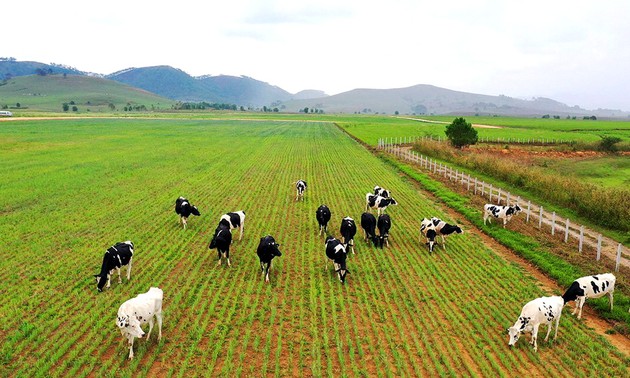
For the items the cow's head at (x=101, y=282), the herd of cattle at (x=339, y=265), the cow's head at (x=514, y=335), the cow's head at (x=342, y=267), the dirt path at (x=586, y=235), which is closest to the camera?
the herd of cattle at (x=339, y=265)

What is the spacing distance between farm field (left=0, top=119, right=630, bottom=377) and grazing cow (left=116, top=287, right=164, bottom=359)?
0.59 meters

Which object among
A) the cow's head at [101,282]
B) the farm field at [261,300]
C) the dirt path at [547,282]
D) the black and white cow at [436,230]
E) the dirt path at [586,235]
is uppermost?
the black and white cow at [436,230]

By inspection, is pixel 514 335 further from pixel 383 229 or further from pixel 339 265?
pixel 383 229

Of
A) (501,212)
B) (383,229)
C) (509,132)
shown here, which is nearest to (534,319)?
(383,229)

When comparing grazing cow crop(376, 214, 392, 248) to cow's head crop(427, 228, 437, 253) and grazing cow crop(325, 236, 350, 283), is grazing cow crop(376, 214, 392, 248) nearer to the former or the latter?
cow's head crop(427, 228, 437, 253)

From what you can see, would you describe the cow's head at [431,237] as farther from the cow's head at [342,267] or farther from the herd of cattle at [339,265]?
the cow's head at [342,267]

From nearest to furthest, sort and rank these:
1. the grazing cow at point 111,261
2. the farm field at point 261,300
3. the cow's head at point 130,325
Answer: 1. the cow's head at point 130,325
2. the farm field at point 261,300
3. the grazing cow at point 111,261

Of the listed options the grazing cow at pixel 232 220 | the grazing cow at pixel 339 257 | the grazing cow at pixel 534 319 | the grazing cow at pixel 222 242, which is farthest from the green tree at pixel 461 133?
the grazing cow at pixel 534 319

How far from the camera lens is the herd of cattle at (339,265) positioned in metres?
11.9

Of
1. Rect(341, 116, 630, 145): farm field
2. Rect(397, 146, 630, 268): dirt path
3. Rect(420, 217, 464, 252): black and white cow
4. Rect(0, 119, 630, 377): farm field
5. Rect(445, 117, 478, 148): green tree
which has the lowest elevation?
Rect(0, 119, 630, 377): farm field

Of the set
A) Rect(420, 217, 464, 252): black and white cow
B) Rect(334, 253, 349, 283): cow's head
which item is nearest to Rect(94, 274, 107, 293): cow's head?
Rect(334, 253, 349, 283): cow's head

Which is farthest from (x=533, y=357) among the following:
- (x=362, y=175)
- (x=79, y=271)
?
(x=362, y=175)

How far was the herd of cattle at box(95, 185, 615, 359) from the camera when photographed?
11875 mm

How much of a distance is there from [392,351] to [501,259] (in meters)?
9.68
